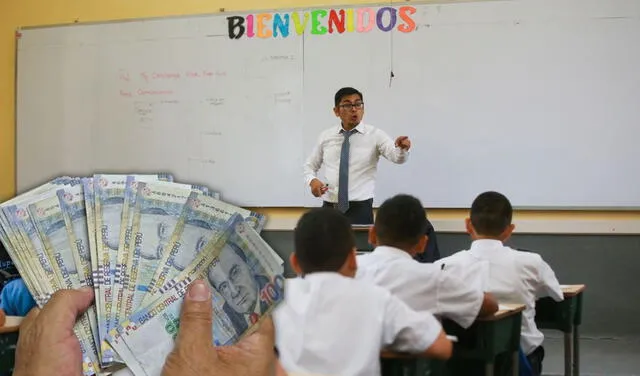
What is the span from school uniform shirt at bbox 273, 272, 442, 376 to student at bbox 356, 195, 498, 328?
0.84 ft

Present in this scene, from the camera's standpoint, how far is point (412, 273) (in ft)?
5.50

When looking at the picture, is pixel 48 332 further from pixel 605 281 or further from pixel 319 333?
pixel 605 281

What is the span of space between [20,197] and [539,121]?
3434mm

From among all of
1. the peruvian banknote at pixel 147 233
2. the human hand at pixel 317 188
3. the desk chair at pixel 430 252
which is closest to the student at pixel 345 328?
the peruvian banknote at pixel 147 233

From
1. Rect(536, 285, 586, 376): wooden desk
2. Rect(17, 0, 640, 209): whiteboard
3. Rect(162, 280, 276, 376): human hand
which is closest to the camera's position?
Rect(162, 280, 276, 376): human hand

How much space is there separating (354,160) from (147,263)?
292 cm

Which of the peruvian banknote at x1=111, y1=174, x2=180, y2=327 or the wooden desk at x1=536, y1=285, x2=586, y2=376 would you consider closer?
the peruvian banknote at x1=111, y1=174, x2=180, y2=327

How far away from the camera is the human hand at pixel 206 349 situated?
1204mm

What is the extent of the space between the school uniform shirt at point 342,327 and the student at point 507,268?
71cm

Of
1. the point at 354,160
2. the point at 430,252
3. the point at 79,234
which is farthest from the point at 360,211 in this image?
the point at 79,234

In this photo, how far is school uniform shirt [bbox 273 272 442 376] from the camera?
4.56ft

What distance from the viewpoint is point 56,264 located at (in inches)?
51.8

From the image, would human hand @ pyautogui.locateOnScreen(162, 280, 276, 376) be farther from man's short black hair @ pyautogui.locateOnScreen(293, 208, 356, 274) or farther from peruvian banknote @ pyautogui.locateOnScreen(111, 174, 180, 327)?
man's short black hair @ pyautogui.locateOnScreen(293, 208, 356, 274)

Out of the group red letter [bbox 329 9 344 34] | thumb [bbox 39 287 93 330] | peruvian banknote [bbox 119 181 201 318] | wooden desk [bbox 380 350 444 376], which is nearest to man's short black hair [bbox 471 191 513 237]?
wooden desk [bbox 380 350 444 376]
